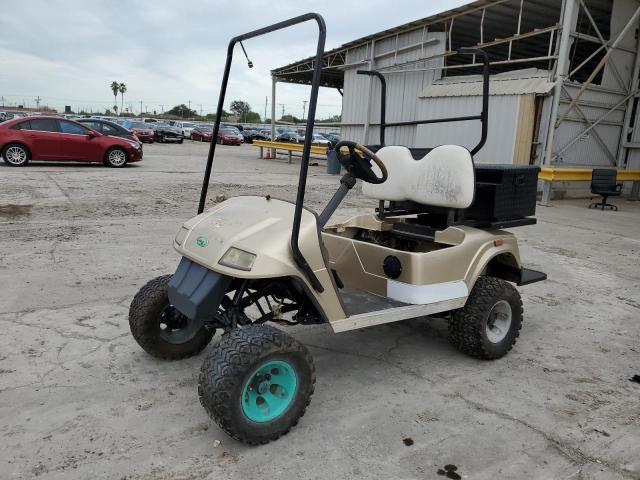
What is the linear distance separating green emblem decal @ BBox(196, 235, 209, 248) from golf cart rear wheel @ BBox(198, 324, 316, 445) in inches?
21.6

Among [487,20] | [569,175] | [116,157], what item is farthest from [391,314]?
[487,20]

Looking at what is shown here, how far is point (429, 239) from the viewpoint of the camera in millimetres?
3887

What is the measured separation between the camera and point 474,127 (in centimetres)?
1469

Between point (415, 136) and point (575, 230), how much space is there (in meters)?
8.54


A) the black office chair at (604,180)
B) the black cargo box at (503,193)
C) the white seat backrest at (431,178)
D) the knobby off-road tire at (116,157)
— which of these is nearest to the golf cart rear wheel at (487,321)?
the black cargo box at (503,193)

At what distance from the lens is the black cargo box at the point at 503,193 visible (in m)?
3.81

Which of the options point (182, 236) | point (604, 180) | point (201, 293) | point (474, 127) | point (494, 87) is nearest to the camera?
point (201, 293)

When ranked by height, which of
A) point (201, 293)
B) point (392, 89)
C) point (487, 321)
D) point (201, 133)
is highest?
point (392, 89)

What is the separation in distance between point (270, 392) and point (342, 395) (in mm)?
634

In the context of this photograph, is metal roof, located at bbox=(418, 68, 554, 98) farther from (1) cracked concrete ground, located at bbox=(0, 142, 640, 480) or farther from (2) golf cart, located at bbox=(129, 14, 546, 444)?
(2) golf cart, located at bbox=(129, 14, 546, 444)

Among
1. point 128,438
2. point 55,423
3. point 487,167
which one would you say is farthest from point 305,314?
point 487,167

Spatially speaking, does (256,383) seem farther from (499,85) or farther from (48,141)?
(48,141)

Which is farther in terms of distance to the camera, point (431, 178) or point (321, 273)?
point (431, 178)

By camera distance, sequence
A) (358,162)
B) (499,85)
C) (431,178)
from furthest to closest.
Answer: (499,85) → (431,178) → (358,162)
